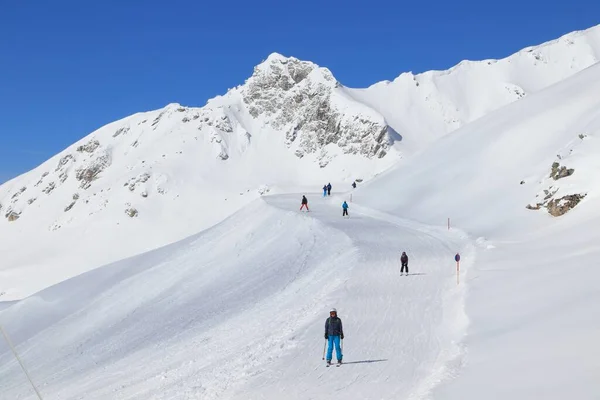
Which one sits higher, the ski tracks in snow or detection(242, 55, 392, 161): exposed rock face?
detection(242, 55, 392, 161): exposed rock face

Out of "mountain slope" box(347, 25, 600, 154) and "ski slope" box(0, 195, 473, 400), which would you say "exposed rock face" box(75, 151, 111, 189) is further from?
"ski slope" box(0, 195, 473, 400)

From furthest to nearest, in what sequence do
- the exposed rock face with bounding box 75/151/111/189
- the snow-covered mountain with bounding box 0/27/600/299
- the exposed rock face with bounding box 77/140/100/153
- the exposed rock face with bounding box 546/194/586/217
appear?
1. the exposed rock face with bounding box 77/140/100/153
2. the exposed rock face with bounding box 75/151/111/189
3. the snow-covered mountain with bounding box 0/27/600/299
4. the exposed rock face with bounding box 546/194/586/217

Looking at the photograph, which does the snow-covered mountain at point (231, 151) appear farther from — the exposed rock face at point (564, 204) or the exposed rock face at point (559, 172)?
the exposed rock face at point (564, 204)

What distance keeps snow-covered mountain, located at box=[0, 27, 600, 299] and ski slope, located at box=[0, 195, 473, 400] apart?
153 ft

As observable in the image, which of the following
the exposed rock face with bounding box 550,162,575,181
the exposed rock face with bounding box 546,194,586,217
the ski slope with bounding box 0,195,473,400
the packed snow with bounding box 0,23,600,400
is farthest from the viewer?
the exposed rock face with bounding box 550,162,575,181

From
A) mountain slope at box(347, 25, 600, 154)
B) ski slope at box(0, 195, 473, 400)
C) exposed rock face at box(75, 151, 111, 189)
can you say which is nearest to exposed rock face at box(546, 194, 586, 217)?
ski slope at box(0, 195, 473, 400)

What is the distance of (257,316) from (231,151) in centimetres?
9297

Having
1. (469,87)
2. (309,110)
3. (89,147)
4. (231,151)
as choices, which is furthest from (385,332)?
(469,87)

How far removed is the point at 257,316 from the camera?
69.9 ft

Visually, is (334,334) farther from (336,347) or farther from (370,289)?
(370,289)

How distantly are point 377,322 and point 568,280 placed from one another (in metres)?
5.61

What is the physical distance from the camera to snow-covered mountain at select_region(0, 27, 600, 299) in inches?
3588

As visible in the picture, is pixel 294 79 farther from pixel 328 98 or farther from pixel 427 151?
pixel 427 151

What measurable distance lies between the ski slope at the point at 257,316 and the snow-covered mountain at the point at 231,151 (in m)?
46.5
